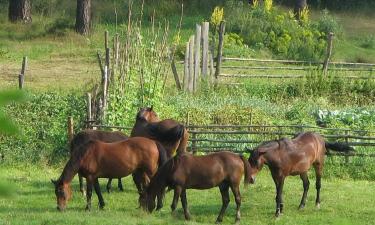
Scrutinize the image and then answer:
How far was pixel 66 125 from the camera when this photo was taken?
15211 mm

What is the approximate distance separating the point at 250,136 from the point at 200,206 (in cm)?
389

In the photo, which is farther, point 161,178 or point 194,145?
point 194,145

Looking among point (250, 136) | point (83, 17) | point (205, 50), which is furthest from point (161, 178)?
point (83, 17)

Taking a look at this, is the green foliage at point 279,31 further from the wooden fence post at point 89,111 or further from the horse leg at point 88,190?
the horse leg at point 88,190

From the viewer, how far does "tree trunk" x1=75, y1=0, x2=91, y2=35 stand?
89.7 feet

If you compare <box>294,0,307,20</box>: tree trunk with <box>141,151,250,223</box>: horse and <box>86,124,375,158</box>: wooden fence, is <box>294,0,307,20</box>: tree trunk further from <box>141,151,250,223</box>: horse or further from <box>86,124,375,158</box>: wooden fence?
<box>141,151,250,223</box>: horse

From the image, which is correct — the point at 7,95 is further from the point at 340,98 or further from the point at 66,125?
the point at 340,98

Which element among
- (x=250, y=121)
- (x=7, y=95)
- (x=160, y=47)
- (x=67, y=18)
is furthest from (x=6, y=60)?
(x=7, y=95)

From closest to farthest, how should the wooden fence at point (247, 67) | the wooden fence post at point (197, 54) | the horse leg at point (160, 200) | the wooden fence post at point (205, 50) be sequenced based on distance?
the horse leg at point (160, 200), the wooden fence at point (247, 67), the wooden fence post at point (197, 54), the wooden fence post at point (205, 50)

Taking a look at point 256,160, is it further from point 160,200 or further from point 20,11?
point 20,11

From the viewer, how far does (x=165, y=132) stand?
12.0 metres

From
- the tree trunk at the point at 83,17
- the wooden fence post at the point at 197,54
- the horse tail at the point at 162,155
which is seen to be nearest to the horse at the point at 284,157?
the horse tail at the point at 162,155

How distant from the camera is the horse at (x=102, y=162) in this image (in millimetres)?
10797

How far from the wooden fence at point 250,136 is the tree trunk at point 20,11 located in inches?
578
